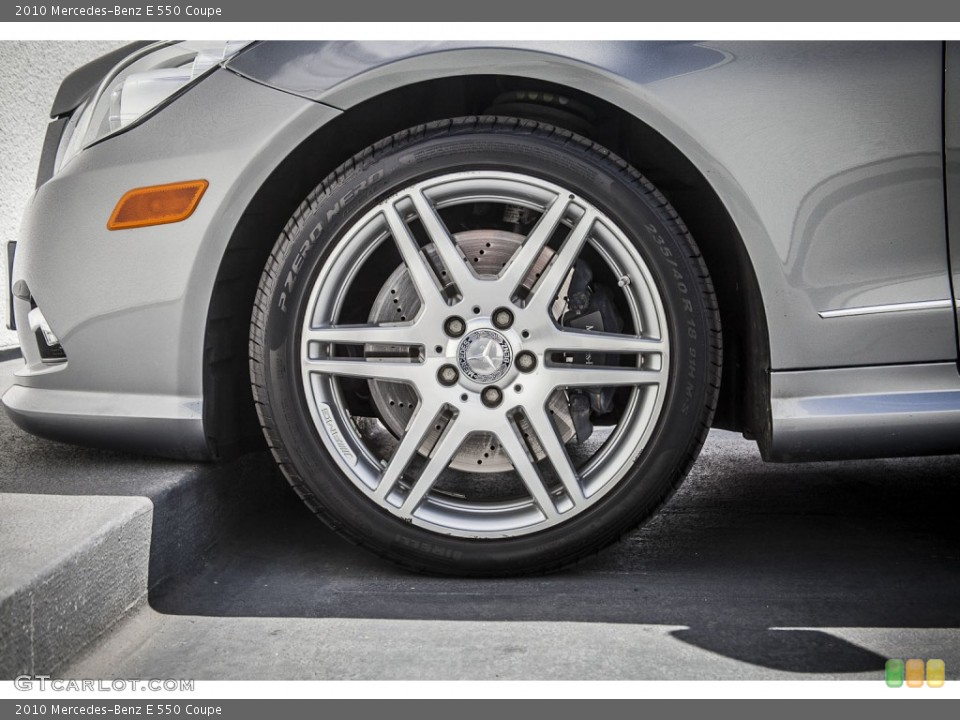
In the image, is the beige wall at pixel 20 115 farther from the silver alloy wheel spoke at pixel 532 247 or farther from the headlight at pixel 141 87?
the silver alloy wheel spoke at pixel 532 247

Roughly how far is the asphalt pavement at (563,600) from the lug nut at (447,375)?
0.39 m

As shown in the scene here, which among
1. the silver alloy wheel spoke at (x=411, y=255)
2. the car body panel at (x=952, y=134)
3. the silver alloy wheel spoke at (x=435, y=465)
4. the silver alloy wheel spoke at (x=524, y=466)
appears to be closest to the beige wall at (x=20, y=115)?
the silver alloy wheel spoke at (x=411, y=255)

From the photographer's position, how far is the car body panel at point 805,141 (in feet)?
4.97

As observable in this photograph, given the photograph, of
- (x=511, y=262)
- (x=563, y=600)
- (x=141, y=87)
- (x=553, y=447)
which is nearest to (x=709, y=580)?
(x=563, y=600)

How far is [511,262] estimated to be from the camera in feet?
5.22

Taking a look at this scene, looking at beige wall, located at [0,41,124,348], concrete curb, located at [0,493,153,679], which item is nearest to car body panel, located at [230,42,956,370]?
concrete curb, located at [0,493,153,679]

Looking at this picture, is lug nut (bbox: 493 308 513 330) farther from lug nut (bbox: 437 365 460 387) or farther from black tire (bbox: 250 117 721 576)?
black tire (bbox: 250 117 721 576)

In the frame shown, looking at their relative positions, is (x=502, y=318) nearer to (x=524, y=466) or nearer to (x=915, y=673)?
(x=524, y=466)

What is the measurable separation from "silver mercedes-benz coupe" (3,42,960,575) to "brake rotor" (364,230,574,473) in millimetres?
78

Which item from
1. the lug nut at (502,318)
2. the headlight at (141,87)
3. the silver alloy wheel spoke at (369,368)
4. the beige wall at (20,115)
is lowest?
the silver alloy wheel spoke at (369,368)

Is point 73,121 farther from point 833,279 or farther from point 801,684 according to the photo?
point 801,684

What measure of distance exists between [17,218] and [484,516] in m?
3.33

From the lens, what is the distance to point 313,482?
1.61m

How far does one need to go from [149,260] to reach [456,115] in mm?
673
